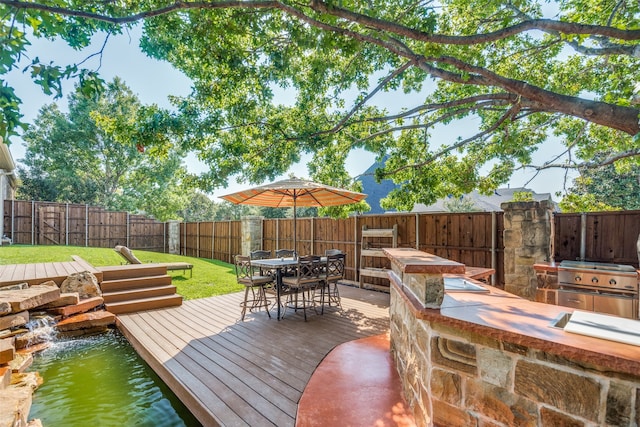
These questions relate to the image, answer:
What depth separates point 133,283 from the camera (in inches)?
223

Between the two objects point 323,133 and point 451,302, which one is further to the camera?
point 323,133

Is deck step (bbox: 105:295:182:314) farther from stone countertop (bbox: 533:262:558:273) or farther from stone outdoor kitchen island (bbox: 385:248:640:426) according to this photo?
stone countertop (bbox: 533:262:558:273)

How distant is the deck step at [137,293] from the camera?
17.2 feet

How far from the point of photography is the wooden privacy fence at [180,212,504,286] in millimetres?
5582

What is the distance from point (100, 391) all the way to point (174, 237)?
42.0 feet

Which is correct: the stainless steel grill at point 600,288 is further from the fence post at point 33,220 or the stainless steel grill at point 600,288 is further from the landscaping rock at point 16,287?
the fence post at point 33,220

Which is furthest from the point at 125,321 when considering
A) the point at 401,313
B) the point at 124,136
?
the point at 401,313

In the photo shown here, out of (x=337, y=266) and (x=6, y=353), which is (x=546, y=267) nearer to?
(x=337, y=266)

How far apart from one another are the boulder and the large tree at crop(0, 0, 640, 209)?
2.51 m

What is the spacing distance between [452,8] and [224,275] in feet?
26.1

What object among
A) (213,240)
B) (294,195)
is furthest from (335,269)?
(213,240)

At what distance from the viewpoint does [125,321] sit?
4.69 m

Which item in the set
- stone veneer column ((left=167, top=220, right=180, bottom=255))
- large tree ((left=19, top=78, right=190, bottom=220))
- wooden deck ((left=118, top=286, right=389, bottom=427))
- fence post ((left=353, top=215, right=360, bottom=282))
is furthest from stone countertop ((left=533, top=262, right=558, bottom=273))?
large tree ((left=19, top=78, right=190, bottom=220))

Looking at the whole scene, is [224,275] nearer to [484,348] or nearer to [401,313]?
[401,313]
